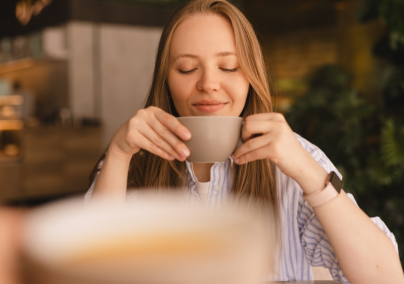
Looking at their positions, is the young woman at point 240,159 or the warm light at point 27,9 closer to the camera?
the young woman at point 240,159

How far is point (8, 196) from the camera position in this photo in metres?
5.31

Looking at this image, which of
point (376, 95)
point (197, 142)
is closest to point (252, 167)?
point (197, 142)

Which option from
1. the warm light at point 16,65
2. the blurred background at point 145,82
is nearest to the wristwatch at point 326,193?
the blurred background at point 145,82

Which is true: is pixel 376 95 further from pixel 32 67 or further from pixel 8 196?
pixel 32 67

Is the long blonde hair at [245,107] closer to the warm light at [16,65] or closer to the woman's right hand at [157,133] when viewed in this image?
the woman's right hand at [157,133]

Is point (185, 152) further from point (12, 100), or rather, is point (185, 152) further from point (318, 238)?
point (12, 100)

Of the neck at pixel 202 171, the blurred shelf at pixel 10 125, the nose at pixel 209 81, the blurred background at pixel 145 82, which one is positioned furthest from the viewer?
the blurred shelf at pixel 10 125

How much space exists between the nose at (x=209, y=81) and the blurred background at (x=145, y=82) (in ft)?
2.40

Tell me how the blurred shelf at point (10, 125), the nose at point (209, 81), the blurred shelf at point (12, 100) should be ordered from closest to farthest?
the nose at point (209, 81) → the blurred shelf at point (10, 125) → the blurred shelf at point (12, 100)

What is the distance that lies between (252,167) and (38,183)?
195 inches

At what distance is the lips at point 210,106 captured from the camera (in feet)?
3.59

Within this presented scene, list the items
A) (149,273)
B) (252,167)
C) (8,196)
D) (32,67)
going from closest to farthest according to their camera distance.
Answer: (149,273)
(252,167)
(8,196)
(32,67)

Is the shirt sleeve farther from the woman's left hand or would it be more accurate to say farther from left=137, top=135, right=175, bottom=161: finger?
left=137, top=135, right=175, bottom=161: finger

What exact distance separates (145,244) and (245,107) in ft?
3.35
